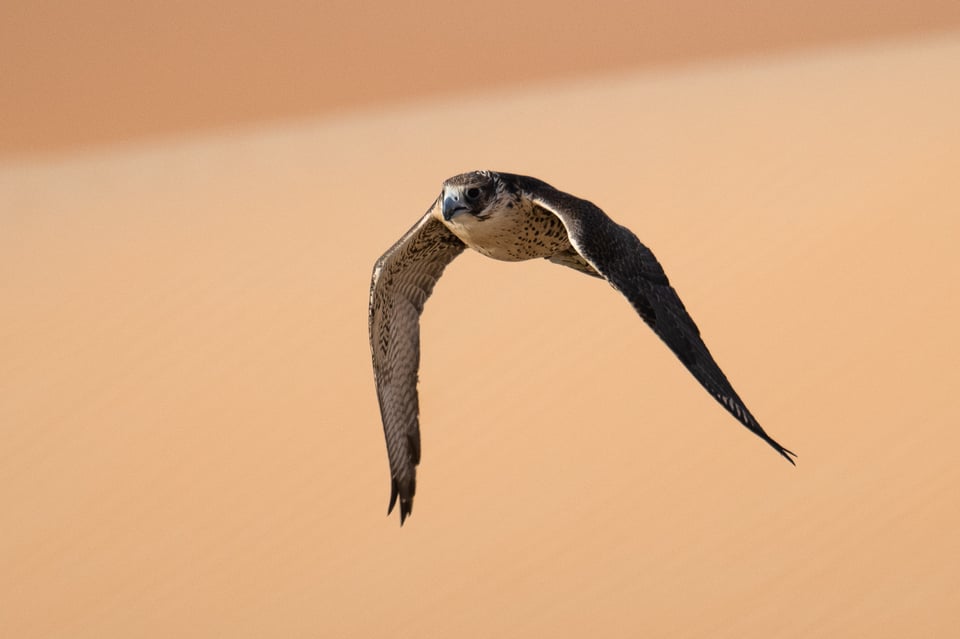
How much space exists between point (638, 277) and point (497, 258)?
75cm

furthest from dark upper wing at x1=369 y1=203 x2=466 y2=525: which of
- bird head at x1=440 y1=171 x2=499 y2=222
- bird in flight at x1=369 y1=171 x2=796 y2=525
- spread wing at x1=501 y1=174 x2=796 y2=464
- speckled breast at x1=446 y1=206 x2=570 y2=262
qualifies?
spread wing at x1=501 y1=174 x2=796 y2=464

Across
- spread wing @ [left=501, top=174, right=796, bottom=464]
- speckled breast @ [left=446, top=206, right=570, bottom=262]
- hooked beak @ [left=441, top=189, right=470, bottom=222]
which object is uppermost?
hooked beak @ [left=441, top=189, right=470, bottom=222]

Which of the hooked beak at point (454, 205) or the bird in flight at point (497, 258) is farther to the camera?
the hooked beak at point (454, 205)

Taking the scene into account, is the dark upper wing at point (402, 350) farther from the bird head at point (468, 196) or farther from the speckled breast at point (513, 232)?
the bird head at point (468, 196)

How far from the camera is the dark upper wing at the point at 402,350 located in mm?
5793

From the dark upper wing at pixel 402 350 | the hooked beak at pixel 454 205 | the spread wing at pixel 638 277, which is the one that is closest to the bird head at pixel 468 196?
the hooked beak at pixel 454 205

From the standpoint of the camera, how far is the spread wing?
417 cm

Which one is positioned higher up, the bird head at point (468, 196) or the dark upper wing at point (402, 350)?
the bird head at point (468, 196)

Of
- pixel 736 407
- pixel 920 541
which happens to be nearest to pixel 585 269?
pixel 736 407

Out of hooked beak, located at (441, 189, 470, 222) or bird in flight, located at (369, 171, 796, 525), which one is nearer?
bird in flight, located at (369, 171, 796, 525)

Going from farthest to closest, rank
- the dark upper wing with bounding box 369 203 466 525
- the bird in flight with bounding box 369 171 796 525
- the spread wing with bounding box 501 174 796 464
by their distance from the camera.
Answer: the dark upper wing with bounding box 369 203 466 525 < the bird in flight with bounding box 369 171 796 525 < the spread wing with bounding box 501 174 796 464

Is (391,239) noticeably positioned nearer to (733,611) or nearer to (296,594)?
(296,594)

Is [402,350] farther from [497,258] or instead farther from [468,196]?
[468,196]

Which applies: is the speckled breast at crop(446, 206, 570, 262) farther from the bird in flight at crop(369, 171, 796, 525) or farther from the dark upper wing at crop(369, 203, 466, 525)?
the dark upper wing at crop(369, 203, 466, 525)
